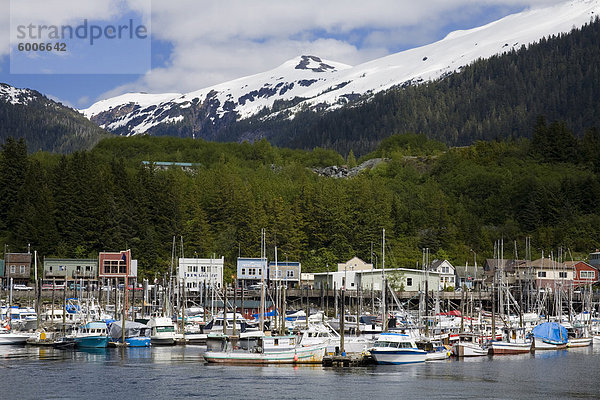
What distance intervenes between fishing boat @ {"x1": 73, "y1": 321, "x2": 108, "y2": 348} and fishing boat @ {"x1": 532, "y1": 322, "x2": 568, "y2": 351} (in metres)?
45.4

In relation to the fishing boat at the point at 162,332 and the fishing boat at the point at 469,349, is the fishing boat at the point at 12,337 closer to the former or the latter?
the fishing boat at the point at 162,332

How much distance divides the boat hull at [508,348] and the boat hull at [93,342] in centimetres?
3958

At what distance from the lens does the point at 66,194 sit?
500ft

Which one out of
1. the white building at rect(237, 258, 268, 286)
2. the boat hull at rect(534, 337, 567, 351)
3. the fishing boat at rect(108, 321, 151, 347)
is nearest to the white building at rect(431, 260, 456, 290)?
the white building at rect(237, 258, 268, 286)

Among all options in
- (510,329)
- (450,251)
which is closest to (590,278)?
(450,251)

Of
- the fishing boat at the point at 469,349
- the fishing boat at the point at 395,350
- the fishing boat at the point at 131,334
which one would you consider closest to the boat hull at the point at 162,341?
the fishing boat at the point at 131,334

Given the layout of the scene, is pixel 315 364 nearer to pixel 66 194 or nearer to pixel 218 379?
pixel 218 379

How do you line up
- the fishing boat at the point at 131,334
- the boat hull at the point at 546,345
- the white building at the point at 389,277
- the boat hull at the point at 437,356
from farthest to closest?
the white building at the point at 389,277
the boat hull at the point at 546,345
the fishing boat at the point at 131,334
the boat hull at the point at 437,356

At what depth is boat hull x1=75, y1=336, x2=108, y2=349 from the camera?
89.8m

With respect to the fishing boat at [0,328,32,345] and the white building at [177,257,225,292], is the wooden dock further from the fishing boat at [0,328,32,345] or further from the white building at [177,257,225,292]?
the white building at [177,257,225,292]

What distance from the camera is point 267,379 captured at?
70.1 meters

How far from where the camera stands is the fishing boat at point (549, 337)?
9606cm

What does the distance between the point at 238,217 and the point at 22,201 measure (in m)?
38.2

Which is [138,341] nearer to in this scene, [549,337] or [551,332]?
[549,337]
